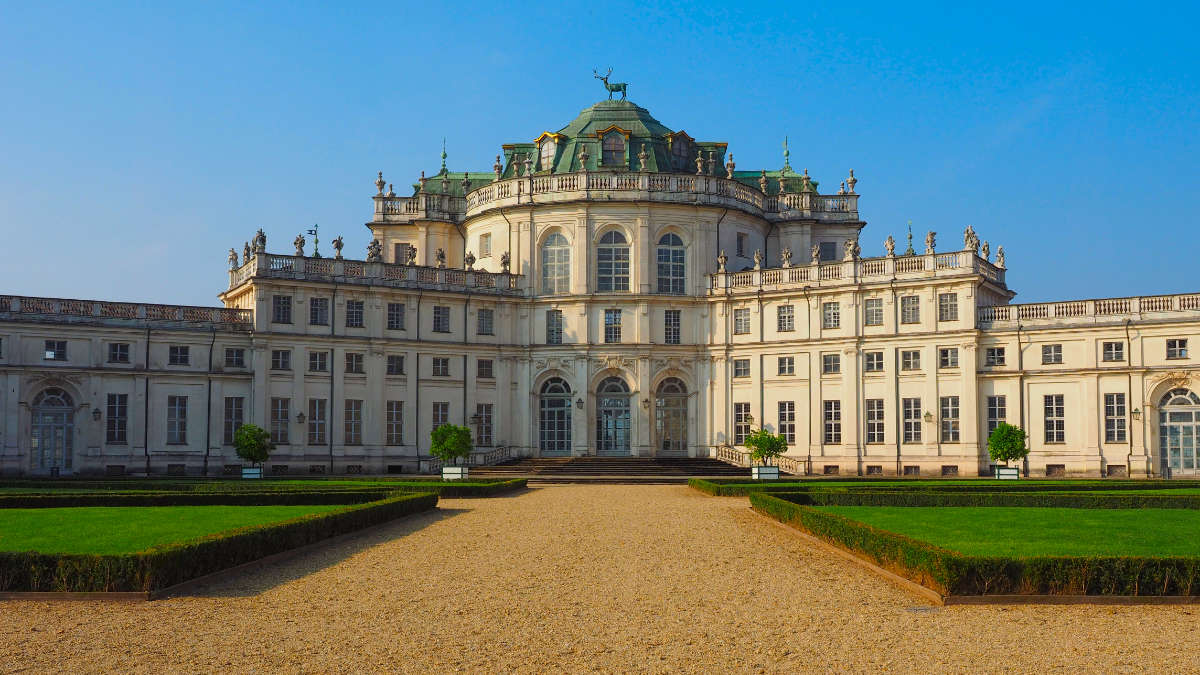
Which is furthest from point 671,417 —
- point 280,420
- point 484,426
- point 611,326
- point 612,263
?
point 280,420

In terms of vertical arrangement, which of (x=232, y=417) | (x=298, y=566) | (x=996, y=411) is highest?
(x=996, y=411)

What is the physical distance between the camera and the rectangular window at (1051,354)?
2112 inches

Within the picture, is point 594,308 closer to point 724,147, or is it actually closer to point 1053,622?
point 724,147

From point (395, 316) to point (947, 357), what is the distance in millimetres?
27179

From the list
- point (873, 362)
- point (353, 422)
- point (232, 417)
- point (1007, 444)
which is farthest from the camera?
point (353, 422)

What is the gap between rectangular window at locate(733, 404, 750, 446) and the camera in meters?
61.5

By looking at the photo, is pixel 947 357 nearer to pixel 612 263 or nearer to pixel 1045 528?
pixel 612 263

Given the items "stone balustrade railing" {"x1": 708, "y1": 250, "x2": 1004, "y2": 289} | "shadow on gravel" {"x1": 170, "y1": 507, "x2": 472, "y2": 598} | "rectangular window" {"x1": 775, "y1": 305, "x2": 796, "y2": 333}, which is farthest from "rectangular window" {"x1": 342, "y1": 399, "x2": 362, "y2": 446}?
"shadow on gravel" {"x1": 170, "y1": 507, "x2": 472, "y2": 598}

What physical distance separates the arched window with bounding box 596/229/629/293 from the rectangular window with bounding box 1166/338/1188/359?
26089mm

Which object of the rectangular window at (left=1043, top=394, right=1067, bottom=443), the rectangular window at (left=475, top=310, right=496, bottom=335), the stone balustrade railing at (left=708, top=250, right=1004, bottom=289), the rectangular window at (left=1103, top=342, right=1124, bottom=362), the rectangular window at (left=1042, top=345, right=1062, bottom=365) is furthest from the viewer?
the rectangular window at (left=475, top=310, right=496, bottom=335)

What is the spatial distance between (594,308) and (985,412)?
20357 millimetres

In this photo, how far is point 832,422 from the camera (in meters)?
58.9

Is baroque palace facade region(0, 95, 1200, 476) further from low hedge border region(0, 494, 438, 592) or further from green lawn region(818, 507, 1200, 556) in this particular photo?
low hedge border region(0, 494, 438, 592)

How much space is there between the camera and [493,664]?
1273 cm
